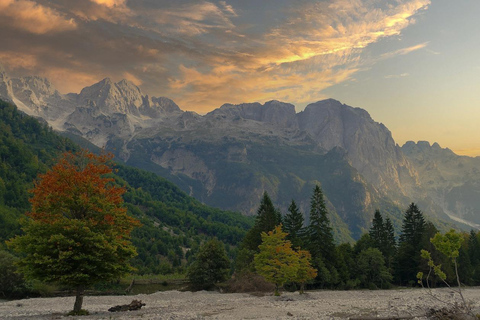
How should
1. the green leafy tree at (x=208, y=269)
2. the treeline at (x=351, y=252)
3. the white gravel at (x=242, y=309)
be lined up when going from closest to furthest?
the white gravel at (x=242, y=309), the green leafy tree at (x=208, y=269), the treeline at (x=351, y=252)

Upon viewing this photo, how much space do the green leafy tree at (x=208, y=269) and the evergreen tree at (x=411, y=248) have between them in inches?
2209

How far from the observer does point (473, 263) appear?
113375 mm

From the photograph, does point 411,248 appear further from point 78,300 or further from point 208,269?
point 78,300

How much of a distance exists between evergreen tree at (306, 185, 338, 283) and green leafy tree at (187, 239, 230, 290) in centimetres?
2278

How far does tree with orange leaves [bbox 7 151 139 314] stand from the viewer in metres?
31.5

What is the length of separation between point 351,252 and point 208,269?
4879cm

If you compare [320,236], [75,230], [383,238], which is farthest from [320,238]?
[75,230]

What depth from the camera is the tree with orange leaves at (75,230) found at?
3147 centimetres

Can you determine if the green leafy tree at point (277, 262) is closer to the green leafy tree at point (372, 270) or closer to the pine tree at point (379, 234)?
the green leafy tree at point (372, 270)

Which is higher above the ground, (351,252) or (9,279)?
(351,252)

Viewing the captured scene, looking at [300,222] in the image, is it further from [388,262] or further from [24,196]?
[24,196]

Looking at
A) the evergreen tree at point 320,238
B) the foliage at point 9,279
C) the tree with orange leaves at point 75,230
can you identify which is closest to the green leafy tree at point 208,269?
the evergreen tree at point 320,238

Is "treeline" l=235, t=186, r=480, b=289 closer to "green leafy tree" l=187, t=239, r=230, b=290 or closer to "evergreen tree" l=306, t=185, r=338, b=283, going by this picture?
"evergreen tree" l=306, t=185, r=338, b=283

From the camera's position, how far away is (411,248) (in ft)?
338
